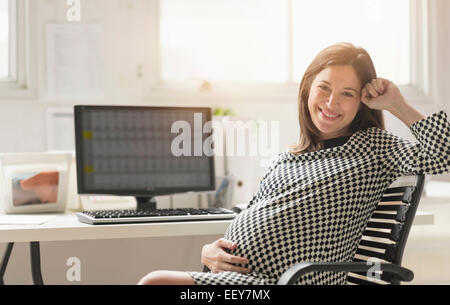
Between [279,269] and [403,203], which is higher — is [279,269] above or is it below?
below

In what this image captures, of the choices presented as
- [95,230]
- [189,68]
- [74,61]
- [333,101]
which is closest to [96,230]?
[95,230]

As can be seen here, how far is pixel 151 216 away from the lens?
1.70 metres

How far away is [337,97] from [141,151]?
827mm

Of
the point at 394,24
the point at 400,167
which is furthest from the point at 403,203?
the point at 394,24

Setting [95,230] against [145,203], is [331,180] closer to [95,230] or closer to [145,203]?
[95,230]

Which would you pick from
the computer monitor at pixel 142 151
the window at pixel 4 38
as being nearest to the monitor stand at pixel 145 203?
the computer monitor at pixel 142 151

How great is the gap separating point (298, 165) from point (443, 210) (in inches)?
42.2

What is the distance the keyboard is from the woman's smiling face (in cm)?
47

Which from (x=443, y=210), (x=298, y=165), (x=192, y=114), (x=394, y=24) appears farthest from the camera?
(x=394, y=24)

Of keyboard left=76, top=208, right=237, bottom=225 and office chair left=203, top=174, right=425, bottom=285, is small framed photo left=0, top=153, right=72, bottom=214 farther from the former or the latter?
office chair left=203, top=174, right=425, bottom=285

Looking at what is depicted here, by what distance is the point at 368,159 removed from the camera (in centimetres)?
144

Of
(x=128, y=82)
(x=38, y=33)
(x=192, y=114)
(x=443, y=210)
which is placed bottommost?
(x=443, y=210)

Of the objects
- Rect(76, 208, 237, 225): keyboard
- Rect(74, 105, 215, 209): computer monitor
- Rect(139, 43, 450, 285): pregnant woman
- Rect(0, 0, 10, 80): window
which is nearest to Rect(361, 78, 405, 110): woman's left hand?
Rect(139, 43, 450, 285): pregnant woman

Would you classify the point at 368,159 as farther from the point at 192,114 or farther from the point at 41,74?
the point at 41,74
